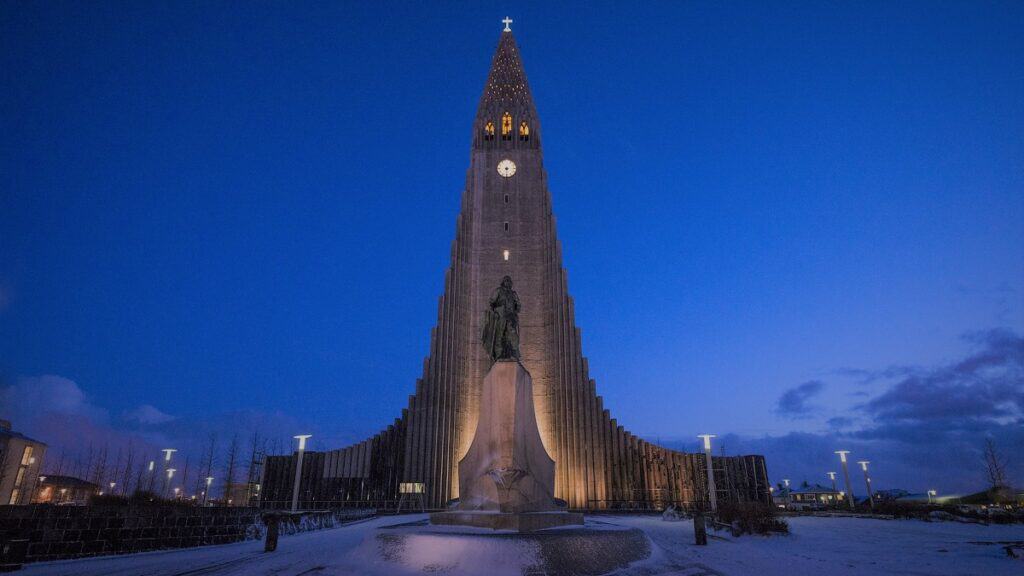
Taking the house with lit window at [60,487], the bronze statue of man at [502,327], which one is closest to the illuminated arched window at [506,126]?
the bronze statue of man at [502,327]

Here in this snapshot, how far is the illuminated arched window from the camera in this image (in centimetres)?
3550

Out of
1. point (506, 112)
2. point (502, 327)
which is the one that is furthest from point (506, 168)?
point (502, 327)

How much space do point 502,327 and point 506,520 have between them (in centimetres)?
472

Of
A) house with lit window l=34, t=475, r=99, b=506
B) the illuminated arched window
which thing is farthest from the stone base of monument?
house with lit window l=34, t=475, r=99, b=506

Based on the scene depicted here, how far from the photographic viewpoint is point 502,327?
12500 millimetres

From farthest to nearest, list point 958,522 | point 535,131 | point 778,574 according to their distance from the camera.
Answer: point 535,131
point 958,522
point 778,574

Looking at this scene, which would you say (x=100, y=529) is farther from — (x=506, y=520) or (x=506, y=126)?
(x=506, y=126)

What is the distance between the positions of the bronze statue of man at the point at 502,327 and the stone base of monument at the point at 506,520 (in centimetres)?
367

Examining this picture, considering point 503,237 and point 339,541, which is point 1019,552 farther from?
point 503,237

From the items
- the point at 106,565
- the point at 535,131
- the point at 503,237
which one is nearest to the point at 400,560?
the point at 106,565

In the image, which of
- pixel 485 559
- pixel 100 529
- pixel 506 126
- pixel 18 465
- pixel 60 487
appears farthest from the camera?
pixel 60 487

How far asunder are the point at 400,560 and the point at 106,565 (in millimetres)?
4933

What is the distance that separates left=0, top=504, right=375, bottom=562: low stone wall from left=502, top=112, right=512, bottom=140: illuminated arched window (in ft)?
95.0

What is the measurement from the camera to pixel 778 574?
761 centimetres
